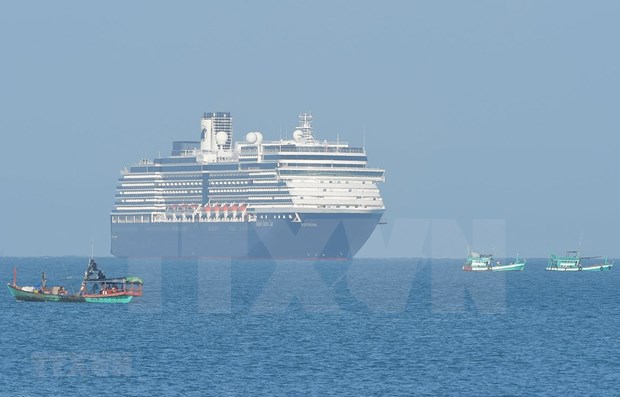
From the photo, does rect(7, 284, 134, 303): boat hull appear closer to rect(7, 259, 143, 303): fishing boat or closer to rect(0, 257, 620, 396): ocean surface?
rect(7, 259, 143, 303): fishing boat

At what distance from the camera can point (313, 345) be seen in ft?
253

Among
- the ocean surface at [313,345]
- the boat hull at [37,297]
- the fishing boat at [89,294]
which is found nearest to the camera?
the ocean surface at [313,345]

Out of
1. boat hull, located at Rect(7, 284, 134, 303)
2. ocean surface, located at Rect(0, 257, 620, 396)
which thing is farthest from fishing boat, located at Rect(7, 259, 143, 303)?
ocean surface, located at Rect(0, 257, 620, 396)

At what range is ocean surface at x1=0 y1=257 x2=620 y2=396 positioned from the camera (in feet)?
204

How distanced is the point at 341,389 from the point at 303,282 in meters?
87.0

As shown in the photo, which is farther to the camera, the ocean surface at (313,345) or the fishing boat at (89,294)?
the fishing boat at (89,294)

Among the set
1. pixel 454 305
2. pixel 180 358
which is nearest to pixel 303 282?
pixel 454 305

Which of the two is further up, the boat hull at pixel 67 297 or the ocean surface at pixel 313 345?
the boat hull at pixel 67 297

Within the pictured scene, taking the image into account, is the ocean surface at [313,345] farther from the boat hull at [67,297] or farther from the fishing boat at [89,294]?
the fishing boat at [89,294]

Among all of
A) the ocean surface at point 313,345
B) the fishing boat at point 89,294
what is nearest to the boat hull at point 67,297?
the fishing boat at point 89,294

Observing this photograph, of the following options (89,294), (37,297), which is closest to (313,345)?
(89,294)

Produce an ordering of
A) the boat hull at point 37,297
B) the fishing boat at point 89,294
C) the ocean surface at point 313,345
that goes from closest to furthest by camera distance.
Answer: the ocean surface at point 313,345 → the fishing boat at point 89,294 → the boat hull at point 37,297

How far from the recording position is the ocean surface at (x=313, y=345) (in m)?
62.0

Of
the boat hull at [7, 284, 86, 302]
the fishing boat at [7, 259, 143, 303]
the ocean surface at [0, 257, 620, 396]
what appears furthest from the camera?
the boat hull at [7, 284, 86, 302]
